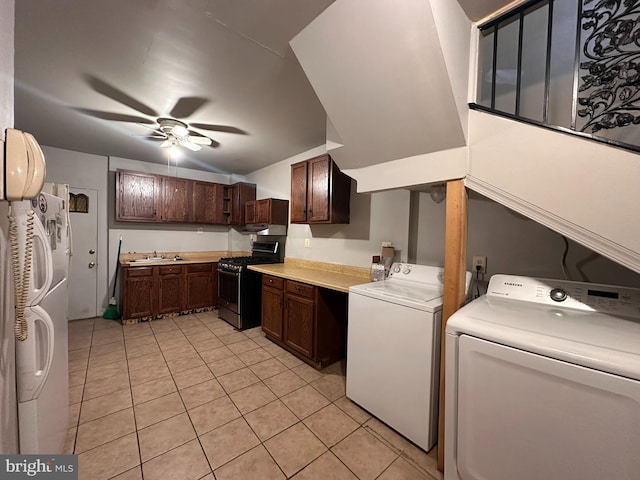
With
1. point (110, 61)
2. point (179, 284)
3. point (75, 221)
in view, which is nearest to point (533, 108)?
point (110, 61)

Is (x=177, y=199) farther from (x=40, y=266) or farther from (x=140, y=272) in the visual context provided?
(x=40, y=266)

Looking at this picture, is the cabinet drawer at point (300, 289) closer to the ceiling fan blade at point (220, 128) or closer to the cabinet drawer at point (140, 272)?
the ceiling fan blade at point (220, 128)

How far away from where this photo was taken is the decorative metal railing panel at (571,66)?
3.45 feet

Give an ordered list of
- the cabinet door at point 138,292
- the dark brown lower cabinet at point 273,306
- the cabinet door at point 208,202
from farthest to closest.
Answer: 1. the cabinet door at point 208,202
2. the cabinet door at point 138,292
3. the dark brown lower cabinet at point 273,306

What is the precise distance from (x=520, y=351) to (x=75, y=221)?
5.28m

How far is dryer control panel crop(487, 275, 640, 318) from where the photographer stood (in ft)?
3.95

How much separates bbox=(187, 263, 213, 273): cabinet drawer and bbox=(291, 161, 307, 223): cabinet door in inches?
73.4

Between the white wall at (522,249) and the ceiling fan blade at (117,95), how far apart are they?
288 centimetres

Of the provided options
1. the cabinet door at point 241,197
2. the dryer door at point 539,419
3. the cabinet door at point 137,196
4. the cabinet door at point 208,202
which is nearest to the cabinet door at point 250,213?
the cabinet door at point 241,197

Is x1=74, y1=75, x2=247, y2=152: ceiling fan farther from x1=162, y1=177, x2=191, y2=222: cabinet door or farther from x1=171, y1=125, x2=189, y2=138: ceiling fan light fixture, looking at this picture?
x1=162, y1=177, x2=191, y2=222: cabinet door

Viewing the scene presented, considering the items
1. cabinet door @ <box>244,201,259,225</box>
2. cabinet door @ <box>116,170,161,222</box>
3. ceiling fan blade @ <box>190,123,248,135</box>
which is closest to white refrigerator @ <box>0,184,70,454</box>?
ceiling fan blade @ <box>190,123,248,135</box>

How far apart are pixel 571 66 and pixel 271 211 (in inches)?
128

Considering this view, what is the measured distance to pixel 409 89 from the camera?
1.37 meters

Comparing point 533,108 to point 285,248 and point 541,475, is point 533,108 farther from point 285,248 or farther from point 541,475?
point 285,248
